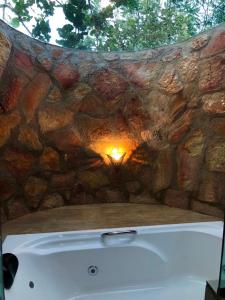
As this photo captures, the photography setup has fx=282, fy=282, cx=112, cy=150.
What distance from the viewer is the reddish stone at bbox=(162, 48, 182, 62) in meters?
2.38

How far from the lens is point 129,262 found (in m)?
1.71

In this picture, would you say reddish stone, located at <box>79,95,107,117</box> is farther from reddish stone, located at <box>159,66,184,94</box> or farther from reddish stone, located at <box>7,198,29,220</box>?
reddish stone, located at <box>7,198,29,220</box>

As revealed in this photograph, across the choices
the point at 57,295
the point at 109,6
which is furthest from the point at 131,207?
the point at 109,6

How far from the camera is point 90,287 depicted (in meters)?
1.68

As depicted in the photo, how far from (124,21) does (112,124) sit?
894 millimetres

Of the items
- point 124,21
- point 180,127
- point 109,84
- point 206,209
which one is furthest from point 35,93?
point 206,209

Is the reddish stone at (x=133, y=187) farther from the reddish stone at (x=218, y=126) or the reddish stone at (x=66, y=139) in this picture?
the reddish stone at (x=218, y=126)

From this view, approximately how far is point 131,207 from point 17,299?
132cm

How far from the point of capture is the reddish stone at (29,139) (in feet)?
7.35

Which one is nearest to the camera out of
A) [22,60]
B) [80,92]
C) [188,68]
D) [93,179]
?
[22,60]

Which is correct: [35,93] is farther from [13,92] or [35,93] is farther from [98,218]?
[98,218]

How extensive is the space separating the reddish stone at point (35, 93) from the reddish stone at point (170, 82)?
Answer: 97cm

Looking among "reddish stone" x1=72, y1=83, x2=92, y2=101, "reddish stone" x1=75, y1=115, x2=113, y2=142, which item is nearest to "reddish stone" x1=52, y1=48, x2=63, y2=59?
"reddish stone" x1=72, y1=83, x2=92, y2=101

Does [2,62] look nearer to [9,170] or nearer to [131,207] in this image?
[9,170]
